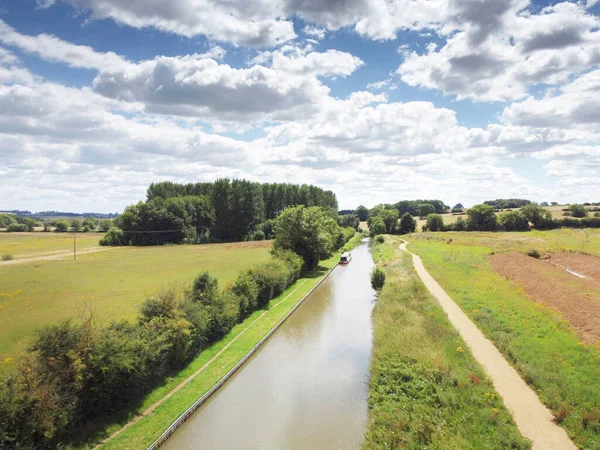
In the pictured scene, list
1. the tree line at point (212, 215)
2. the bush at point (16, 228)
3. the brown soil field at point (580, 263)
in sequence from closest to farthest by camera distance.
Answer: the brown soil field at point (580, 263) → the tree line at point (212, 215) → the bush at point (16, 228)

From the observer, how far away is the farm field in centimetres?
2578

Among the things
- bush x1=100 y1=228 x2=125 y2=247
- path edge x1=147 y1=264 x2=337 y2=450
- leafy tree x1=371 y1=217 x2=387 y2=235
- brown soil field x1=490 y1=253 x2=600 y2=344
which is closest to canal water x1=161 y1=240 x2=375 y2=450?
path edge x1=147 y1=264 x2=337 y2=450

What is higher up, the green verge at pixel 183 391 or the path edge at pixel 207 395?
the green verge at pixel 183 391

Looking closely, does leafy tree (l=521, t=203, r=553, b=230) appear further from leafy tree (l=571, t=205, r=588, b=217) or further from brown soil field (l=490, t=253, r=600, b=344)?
brown soil field (l=490, t=253, r=600, b=344)

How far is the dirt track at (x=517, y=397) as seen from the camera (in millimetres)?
11656

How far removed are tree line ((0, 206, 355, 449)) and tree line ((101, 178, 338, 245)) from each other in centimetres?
6967

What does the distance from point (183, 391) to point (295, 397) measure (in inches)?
211

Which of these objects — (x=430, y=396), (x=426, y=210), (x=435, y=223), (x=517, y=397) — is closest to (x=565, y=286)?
(x=517, y=397)

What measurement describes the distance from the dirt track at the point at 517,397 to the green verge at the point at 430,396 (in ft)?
1.63

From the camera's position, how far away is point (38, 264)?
52.8 meters

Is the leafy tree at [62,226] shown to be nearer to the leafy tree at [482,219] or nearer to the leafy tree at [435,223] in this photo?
the leafy tree at [435,223]

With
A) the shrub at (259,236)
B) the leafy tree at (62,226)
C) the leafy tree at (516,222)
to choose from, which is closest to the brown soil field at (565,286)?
the shrub at (259,236)

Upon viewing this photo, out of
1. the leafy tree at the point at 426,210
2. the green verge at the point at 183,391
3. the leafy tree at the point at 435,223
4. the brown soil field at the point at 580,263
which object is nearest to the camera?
the green verge at the point at 183,391

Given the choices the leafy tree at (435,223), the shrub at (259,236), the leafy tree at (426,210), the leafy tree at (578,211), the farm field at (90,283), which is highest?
the leafy tree at (426,210)
